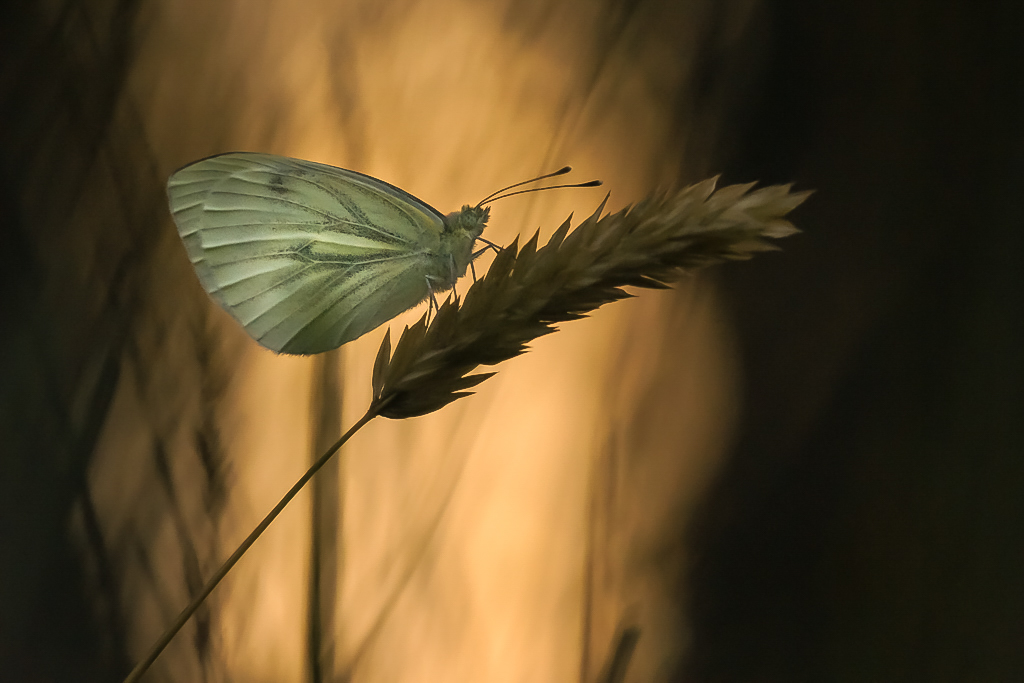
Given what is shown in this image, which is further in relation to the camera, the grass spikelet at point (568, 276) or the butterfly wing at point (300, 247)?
the butterfly wing at point (300, 247)

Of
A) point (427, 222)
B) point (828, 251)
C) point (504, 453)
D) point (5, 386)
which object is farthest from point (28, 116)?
point (828, 251)

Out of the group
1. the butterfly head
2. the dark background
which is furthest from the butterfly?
the dark background

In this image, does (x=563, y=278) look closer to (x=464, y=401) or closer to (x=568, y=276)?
(x=568, y=276)

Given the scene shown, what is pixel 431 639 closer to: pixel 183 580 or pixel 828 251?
pixel 183 580

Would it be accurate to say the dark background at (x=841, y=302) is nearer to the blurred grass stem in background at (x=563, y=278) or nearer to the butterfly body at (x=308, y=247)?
the butterfly body at (x=308, y=247)

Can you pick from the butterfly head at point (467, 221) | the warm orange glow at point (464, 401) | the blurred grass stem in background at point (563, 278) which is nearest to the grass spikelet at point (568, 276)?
the blurred grass stem in background at point (563, 278)

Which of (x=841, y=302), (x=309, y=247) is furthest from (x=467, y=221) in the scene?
(x=841, y=302)

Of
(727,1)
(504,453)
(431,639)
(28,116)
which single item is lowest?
(431,639)
